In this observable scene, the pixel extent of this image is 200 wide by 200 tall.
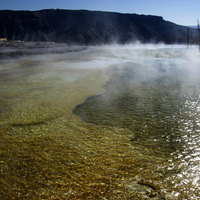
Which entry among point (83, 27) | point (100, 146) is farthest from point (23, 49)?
point (83, 27)

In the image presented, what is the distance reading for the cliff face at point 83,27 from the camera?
73188mm

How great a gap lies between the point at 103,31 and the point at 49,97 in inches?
3439

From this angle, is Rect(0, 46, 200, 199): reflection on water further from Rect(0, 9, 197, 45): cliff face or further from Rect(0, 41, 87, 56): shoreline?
Rect(0, 9, 197, 45): cliff face

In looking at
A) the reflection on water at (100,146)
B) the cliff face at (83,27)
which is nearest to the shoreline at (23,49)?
the reflection on water at (100,146)

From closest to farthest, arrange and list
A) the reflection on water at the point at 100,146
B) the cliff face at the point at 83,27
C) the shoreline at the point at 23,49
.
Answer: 1. the reflection on water at the point at 100,146
2. the shoreline at the point at 23,49
3. the cliff face at the point at 83,27

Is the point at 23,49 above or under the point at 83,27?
under

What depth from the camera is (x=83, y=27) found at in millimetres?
84312

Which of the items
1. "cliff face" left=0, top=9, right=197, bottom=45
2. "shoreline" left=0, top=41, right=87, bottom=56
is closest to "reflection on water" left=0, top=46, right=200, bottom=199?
"shoreline" left=0, top=41, right=87, bottom=56

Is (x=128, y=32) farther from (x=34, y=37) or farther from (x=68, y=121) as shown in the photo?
(x=68, y=121)

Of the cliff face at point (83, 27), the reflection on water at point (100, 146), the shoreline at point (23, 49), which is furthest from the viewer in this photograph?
the cliff face at point (83, 27)

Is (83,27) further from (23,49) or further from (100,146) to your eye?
(100,146)

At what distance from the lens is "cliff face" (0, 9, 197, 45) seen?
7319cm

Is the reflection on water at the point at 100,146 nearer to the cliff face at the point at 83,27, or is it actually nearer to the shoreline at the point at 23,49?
the shoreline at the point at 23,49

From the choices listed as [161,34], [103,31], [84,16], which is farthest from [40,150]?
[161,34]
